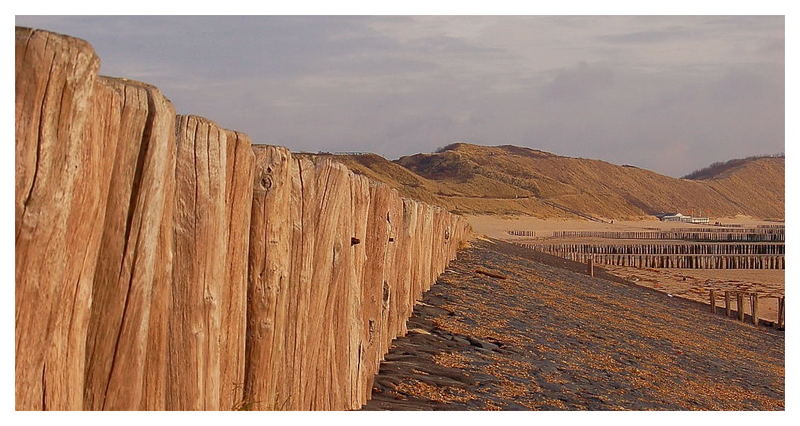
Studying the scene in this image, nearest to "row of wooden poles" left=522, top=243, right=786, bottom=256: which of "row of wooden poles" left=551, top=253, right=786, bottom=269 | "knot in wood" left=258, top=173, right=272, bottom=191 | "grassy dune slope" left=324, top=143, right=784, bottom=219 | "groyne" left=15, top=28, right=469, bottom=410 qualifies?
"row of wooden poles" left=551, top=253, right=786, bottom=269

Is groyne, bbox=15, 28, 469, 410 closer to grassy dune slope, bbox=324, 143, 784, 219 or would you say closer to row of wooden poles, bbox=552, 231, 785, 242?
row of wooden poles, bbox=552, 231, 785, 242

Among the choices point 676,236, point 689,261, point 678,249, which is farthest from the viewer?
point 676,236

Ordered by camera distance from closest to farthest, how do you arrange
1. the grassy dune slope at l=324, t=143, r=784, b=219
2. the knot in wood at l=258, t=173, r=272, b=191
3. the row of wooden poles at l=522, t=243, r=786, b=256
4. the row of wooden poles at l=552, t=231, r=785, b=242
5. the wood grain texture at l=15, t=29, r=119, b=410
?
the wood grain texture at l=15, t=29, r=119, b=410
the knot in wood at l=258, t=173, r=272, b=191
the row of wooden poles at l=522, t=243, r=786, b=256
the row of wooden poles at l=552, t=231, r=785, b=242
the grassy dune slope at l=324, t=143, r=784, b=219

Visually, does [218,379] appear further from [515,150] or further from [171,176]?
[515,150]

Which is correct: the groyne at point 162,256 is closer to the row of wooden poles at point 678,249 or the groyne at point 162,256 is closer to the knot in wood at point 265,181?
the knot in wood at point 265,181

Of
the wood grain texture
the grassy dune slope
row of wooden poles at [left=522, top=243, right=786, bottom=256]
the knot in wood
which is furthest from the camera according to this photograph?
the grassy dune slope

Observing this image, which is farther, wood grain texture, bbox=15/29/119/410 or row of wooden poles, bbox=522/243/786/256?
row of wooden poles, bbox=522/243/786/256

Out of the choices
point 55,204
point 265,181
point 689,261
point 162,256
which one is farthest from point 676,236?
point 55,204

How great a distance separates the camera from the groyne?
2350mm

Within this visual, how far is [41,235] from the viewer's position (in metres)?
2.35

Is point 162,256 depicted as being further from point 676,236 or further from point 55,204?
point 676,236

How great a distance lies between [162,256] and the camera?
9.66 ft

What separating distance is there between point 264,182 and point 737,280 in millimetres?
33340

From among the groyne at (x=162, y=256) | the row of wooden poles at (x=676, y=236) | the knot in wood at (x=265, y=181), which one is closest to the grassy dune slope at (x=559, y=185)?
the row of wooden poles at (x=676, y=236)
